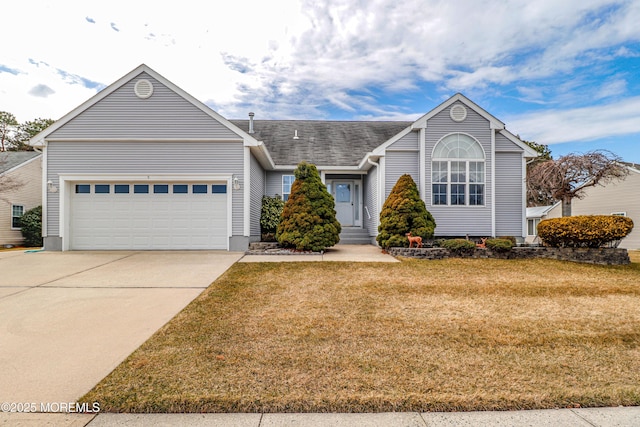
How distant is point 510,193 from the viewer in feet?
42.7

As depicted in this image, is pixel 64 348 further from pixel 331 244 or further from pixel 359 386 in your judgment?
pixel 331 244

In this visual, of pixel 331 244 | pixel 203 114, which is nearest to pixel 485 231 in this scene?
pixel 331 244

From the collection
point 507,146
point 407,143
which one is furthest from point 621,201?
point 407,143

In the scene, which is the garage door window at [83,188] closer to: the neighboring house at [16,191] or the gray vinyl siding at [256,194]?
the gray vinyl siding at [256,194]

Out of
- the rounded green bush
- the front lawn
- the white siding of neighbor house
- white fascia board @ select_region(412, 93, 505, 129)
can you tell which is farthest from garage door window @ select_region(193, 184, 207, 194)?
the white siding of neighbor house

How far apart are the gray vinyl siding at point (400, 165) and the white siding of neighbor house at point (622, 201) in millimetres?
11552

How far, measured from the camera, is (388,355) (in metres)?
3.32

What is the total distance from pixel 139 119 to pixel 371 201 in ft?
30.9

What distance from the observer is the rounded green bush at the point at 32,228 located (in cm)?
1634

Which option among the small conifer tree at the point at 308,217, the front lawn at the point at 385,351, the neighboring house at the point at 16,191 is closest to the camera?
the front lawn at the point at 385,351

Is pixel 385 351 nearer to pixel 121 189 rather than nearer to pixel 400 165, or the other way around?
pixel 400 165

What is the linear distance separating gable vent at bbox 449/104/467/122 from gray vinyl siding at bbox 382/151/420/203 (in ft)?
5.99

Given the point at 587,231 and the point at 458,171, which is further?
the point at 458,171

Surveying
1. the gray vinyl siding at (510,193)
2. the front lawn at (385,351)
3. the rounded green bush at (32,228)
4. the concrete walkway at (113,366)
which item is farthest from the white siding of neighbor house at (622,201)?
the rounded green bush at (32,228)
